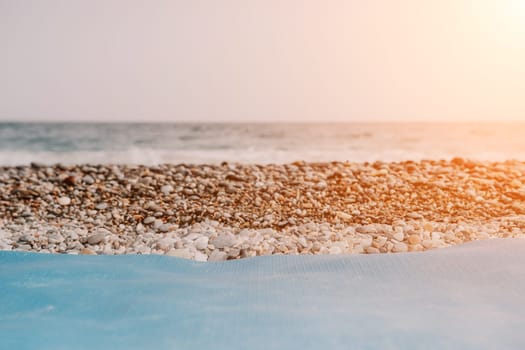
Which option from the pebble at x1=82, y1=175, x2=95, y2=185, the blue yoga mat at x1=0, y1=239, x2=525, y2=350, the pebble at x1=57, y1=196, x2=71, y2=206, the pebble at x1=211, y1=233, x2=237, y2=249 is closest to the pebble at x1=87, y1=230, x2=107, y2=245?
the pebble at x1=211, y1=233, x2=237, y2=249

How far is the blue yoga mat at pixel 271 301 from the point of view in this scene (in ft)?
4.61

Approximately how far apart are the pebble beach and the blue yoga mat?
68cm

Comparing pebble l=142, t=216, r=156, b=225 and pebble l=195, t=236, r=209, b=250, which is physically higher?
pebble l=142, t=216, r=156, b=225

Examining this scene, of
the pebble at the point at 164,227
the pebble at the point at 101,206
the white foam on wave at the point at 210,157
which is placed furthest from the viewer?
the white foam on wave at the point at 210,157

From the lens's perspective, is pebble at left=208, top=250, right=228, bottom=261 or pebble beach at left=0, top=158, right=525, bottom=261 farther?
pebble beach at left=0, top=158, right=525, bottom=261

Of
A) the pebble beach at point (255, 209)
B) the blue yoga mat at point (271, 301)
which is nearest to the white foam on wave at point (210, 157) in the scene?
the pebble beach at point (255, 209)

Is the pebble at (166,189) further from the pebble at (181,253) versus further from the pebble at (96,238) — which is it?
the pebble at (181,253)

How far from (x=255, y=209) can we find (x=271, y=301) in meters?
1.96

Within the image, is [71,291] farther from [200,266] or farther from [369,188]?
[369,188]

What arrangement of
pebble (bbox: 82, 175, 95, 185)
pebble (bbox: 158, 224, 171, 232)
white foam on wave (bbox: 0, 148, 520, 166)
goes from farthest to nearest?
white foam on wave (bbox: 0, 148, 520, 166) → pebble (bbox: 82, 175, 95, 185) → pebble (bbox: 158, 224, 171, 232)

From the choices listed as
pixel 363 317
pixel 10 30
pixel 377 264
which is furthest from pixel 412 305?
pixel 10 30

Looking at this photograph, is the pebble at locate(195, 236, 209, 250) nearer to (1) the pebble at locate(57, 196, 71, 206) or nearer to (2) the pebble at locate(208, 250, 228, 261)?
(2) the pebble at locate(208, 250, 228, 261)

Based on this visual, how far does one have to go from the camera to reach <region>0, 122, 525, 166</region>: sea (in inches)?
369

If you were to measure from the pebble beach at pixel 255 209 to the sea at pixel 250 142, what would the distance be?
12.5ft
